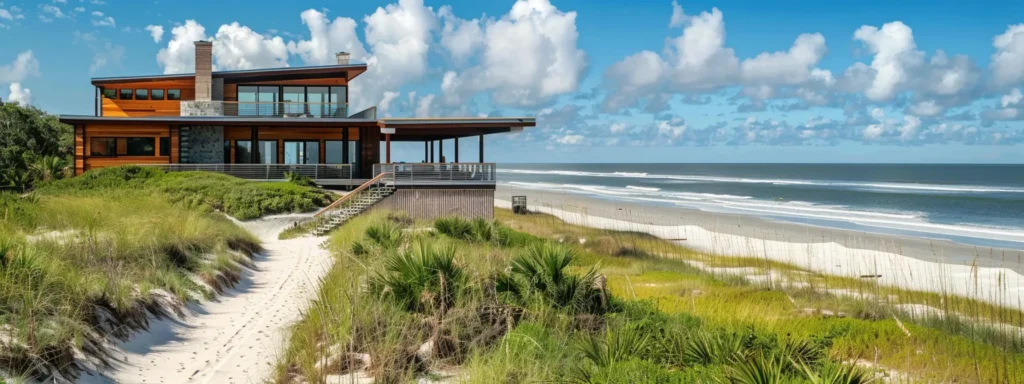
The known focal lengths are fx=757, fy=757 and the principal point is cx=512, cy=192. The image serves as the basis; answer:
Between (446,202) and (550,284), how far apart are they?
2018 cm

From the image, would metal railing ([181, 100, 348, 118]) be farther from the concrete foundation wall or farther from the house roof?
the concrete foundation wall

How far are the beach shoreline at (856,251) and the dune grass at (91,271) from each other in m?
13.3

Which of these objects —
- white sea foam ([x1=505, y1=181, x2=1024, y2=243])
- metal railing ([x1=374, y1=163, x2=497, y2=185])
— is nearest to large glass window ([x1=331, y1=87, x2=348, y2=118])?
metal railing ([x1=374, y1=163, x2=497, y2=185])

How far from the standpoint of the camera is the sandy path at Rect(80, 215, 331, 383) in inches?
328

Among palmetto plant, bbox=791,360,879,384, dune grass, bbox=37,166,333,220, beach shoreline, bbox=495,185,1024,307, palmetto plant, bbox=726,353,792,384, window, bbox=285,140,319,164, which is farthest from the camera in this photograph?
window, bbox=285,140,319,164

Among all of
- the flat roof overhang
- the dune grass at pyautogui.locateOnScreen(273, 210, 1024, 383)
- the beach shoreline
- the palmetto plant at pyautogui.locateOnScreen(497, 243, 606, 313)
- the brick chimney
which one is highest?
the brick chimney

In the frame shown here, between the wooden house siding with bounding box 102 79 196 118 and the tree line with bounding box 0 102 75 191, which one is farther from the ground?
the wooden house siding with bounding box 102 79 196 118

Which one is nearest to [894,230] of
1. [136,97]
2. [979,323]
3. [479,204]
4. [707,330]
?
[479,204]

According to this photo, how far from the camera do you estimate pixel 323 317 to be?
8.67 metres

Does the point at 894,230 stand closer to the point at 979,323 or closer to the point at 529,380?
the point at 979,323

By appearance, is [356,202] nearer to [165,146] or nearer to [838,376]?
[165,146]

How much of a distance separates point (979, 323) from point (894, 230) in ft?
91.9

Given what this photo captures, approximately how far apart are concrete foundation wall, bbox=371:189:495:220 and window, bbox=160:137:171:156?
13713mm

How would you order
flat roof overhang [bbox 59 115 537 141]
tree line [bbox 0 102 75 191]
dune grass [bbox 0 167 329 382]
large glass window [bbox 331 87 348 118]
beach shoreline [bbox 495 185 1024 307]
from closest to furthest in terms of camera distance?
dune grass [bbox 0 167 329 382] → beach shoreline [bbox 495 185 1024 307] → flat roof overhang [bbox 59 115 537 141] → tree line [bbox 0 102 75 191] → large glass window [bbox 331 87 348 118]
